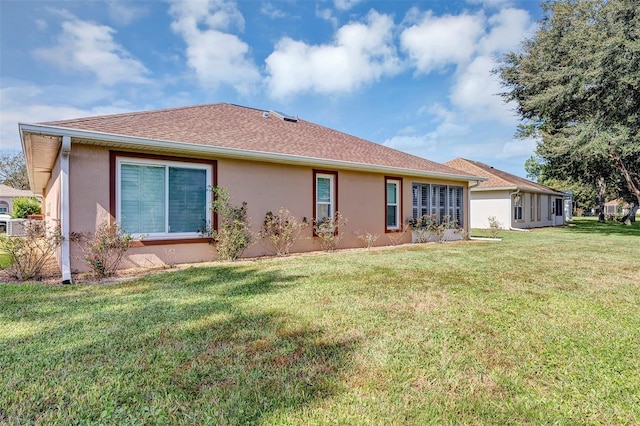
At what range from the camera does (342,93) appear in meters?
18.8

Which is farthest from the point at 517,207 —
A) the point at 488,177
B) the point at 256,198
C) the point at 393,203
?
the point at 256,198

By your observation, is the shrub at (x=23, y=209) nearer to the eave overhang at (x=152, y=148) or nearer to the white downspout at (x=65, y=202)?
the eave overhang at (x=152, y=148)

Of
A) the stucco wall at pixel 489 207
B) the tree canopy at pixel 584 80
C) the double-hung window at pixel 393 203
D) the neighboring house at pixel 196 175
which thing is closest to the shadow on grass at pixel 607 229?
the tree canopy at pixel 584 80

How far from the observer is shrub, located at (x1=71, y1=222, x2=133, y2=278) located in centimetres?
639

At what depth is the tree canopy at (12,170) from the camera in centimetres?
4200

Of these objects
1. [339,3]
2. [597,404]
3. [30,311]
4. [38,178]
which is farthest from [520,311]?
[38,178]

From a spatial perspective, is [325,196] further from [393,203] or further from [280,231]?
[393,203]

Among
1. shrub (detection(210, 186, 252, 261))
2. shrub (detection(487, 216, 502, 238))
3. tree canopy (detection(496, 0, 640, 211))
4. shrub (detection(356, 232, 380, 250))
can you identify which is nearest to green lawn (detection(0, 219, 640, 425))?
shrub (detection(210, 186, 252, 261))

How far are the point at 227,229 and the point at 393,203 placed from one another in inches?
250

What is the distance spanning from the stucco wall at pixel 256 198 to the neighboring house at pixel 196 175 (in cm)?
2

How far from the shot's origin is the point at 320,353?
303 centimetres

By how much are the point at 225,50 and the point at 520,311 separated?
13.3 m

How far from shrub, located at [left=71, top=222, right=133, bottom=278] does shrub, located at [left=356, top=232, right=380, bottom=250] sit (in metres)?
6.75

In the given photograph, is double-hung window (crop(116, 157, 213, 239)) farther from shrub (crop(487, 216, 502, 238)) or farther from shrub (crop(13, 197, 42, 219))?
shrub (crop(13, 197, 42, 219))
